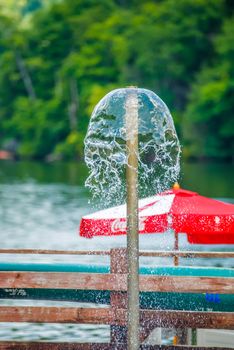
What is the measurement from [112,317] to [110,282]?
376 mm

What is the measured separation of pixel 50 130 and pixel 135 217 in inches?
4701

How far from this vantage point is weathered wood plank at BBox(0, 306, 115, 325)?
11.0 meters

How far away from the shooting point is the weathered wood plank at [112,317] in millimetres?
10898

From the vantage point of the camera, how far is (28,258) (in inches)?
1128

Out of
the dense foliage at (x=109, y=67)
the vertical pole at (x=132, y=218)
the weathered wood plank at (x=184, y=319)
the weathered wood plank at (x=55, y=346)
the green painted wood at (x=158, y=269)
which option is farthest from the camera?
the dense foliage at (x=109, y=67)

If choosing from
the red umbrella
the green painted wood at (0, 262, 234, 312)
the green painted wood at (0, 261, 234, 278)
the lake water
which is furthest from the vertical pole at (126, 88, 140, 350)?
the lake water

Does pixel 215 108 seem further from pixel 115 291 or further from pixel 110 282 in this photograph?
pixel 110 282

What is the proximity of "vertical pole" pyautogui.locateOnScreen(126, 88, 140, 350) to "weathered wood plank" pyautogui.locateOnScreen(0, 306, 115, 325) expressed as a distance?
2157 mm

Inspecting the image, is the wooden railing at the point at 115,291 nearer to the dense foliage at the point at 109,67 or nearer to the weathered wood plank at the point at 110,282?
the weathered wood plank at the point at 110,282

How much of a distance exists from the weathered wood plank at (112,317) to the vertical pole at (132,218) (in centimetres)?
216

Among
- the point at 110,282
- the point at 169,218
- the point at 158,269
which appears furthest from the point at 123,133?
the point at 169,218

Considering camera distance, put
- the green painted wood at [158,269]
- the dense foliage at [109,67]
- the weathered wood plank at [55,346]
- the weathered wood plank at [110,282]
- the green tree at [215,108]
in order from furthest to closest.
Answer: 1. the dense foliage at [109,67]
2. the green tree at [215,108]
3. the green painted wood at [158,269]
4. the weathered wood plank at [55,346]
5. the weathered wood plank at [110,282]

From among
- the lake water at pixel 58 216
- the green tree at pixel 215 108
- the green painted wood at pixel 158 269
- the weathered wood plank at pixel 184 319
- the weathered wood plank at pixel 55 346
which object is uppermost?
the green tree at pixel 215 108

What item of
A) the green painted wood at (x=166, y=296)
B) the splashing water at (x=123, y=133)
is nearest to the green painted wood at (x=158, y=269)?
the green painted wood at (x=166, y=296)
